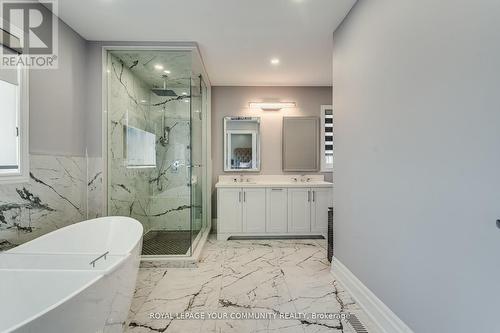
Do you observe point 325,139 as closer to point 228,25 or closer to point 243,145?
point 243,145

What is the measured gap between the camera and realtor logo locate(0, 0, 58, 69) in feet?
6.28

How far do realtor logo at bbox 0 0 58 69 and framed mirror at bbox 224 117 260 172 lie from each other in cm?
254

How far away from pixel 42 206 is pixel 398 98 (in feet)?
9.74

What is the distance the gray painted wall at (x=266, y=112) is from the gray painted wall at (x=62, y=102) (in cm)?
201

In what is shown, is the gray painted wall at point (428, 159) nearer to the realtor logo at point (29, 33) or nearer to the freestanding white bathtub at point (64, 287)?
the freestanding white bathtub at point (64, 287)

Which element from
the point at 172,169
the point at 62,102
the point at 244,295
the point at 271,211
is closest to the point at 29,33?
the point at 62,102

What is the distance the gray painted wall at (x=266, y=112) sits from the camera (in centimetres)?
432

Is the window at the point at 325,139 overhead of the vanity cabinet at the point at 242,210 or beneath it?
overhead

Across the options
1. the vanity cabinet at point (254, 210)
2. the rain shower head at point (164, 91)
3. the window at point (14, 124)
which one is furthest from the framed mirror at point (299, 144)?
the window at point (14, 124)

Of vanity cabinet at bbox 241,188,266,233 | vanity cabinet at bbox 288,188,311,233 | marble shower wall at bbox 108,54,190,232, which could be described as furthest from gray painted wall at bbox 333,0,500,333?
marble shower wall at bbox 108,54,190,232

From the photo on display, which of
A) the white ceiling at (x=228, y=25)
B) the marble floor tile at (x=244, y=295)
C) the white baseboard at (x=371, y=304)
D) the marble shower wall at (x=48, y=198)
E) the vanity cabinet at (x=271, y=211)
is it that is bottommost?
the marble floor tile at (x=244, y=295)

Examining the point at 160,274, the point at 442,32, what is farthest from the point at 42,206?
the point at 442,32

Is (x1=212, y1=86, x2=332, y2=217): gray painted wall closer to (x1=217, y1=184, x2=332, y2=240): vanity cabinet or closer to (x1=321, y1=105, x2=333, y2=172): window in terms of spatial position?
(x1=321, y1=105, x2=333, y2=172): window

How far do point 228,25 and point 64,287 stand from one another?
2.50 meters
